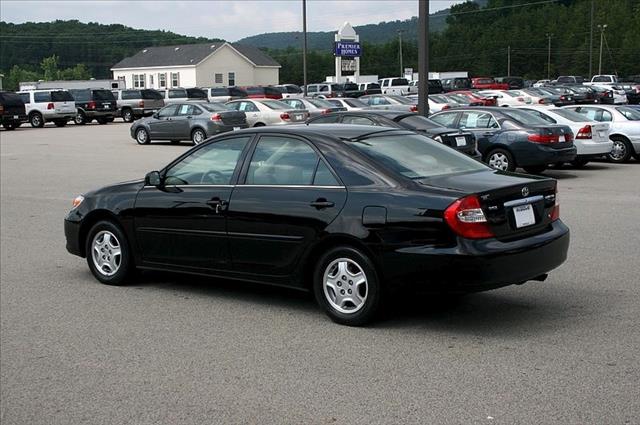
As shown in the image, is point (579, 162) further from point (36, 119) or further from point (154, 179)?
point (36, 119)

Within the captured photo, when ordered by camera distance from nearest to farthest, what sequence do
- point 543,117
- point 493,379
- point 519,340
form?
1. point 493,379
2. point 519,340
3. point 543,117

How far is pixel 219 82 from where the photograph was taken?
93125 mm

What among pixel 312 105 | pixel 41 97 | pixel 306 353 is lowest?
pixel 306 353

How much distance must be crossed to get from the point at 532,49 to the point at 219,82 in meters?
60.8

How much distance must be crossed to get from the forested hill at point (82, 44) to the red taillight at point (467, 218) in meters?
149

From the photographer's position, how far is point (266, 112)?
2869 cm

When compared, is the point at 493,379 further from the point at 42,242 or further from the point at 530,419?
the point at 42,242

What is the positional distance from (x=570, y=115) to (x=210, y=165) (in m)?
14.1

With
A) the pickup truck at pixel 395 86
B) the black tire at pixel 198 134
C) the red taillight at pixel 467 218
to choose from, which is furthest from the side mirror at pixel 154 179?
the pickup truck at pixel 395 86

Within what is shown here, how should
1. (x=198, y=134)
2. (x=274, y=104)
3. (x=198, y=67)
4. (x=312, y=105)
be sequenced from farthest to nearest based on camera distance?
(x=198, y=67) → (x=312, y=105) → (x=274, y=104) → (x=198, y=134)

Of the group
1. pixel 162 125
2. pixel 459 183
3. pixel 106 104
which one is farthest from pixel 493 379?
pixel 106 104

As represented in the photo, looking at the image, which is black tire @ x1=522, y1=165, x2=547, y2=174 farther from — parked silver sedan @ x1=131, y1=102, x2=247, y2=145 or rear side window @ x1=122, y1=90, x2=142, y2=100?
rear side window @ x1=122, y1=90, x2=142, y2=100

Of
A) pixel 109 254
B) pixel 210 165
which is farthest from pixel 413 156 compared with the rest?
pixel 109 254

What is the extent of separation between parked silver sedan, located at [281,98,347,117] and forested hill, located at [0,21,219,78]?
123m
